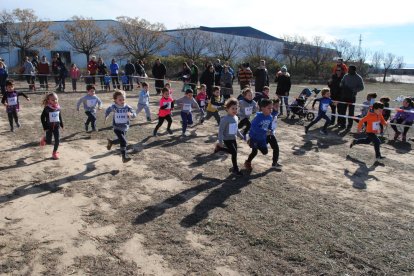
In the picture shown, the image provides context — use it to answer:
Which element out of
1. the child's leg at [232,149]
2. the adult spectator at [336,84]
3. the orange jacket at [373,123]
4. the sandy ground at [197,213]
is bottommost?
the sandy ground at [197,213]

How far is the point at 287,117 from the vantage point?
14859 millimetres

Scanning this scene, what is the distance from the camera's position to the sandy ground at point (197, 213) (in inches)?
164

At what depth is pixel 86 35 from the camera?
38.2 m

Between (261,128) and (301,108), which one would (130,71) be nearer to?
(301,108)

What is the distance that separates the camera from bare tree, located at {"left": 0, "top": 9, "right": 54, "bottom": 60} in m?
33.1

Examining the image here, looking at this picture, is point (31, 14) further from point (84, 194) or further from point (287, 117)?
point (84, 194)

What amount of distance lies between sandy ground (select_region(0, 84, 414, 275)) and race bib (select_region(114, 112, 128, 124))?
91 centimetres

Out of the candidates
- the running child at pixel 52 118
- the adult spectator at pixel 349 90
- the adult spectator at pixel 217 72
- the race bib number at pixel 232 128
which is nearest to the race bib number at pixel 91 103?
the running child at pixel 52 118

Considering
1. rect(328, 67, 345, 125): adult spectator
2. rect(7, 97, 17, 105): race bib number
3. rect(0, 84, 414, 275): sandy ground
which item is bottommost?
rect(0, 84, 414, 275): sandy ground

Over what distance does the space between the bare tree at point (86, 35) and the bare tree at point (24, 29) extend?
11.7 ft

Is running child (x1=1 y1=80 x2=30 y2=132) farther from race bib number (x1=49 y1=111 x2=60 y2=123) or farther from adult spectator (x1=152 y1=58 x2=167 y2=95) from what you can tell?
adult spectator (x1=152 y1=58 x2=167 y2=95)

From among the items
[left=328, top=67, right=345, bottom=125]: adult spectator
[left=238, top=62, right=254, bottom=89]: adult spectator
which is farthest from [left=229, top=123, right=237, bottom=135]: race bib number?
[left=238, top=62, right=254, bottom=89]: adult spectator

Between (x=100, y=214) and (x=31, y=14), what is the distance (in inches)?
1335

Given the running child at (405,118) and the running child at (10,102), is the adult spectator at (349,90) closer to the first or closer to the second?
the running child at (405,118)
